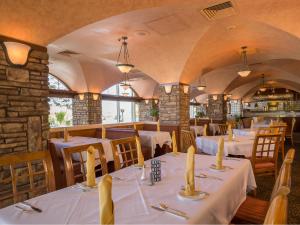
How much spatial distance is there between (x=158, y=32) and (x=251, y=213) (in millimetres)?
4364

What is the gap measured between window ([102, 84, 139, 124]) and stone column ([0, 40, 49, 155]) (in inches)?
357

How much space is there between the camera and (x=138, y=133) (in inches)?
221

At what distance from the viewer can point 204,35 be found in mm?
5359

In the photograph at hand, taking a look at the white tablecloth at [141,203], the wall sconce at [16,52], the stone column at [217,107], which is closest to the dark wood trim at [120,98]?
the stone column at [217,107]

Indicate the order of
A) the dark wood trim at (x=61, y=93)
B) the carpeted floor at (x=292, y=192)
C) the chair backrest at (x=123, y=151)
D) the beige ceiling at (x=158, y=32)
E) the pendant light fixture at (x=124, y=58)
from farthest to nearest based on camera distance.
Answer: the dark wood trim at (x=61, y=93) < the pendant light fixture at (x=124, y=58) < the beige ceiling at (x=158, y=32) < the carpeted floor at (x=292, y=192) < the chair backrest at (x=123, y=151)

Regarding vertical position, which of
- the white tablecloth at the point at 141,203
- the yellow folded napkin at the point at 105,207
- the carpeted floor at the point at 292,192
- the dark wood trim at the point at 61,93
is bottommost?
the carpeted floor at the point at 292,192

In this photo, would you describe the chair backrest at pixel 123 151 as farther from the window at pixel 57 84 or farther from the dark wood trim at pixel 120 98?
the dark wood trim at pixel 120 98

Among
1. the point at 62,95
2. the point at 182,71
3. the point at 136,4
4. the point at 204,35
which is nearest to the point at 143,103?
the point at 62,95

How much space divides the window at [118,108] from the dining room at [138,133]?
3.21 metres

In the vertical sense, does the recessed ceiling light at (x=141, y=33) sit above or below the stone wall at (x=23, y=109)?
above

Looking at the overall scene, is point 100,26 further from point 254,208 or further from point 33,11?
point 254,208

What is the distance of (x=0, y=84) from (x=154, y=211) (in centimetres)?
276

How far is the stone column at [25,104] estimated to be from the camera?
2.97 meters

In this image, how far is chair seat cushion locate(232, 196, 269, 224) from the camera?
189 cm
